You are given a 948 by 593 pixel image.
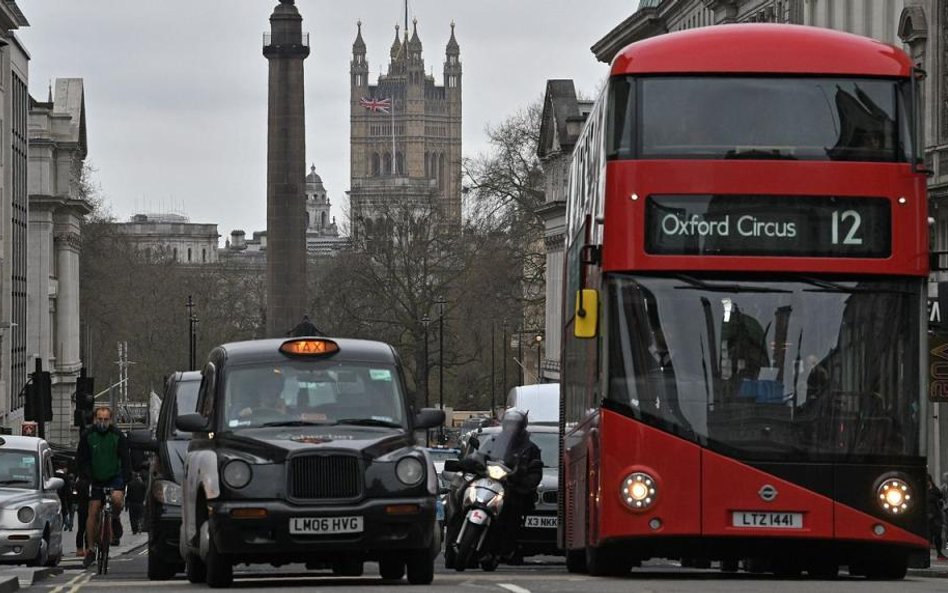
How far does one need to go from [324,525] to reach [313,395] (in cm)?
132

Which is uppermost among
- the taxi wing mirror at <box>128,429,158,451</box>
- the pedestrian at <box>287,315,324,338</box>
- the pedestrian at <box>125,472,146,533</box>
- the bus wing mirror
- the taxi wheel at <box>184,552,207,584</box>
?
the bus wing mirror

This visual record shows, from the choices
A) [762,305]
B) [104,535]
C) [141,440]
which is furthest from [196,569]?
[104,535]

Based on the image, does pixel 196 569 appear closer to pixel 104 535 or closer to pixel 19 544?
pixel 104 535

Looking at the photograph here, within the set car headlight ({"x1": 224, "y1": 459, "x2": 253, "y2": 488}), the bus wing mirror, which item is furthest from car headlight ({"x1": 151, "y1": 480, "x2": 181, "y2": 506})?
the bus wing mirror

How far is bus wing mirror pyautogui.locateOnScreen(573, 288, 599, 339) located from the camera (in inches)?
730

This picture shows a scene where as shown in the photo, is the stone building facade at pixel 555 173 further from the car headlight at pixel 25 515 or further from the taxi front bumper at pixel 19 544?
the taxi front bumper at pixel 19 544

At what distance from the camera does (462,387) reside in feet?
473

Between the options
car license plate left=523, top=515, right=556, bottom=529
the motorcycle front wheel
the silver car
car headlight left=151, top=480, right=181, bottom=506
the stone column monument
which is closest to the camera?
car headlight left=151, top=480, right=181, bottom=506

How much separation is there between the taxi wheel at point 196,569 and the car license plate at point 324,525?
6.86ft

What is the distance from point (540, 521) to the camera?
91.4 ft

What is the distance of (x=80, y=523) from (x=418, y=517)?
13.0 meters

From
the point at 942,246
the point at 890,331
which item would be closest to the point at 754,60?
the point at 890,331

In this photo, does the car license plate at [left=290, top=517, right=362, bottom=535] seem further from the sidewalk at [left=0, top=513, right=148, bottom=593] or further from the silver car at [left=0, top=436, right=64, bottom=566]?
the silver car at [left=0, top=436, right=64, bottom=566]

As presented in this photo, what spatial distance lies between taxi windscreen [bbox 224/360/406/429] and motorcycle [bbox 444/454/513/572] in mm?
5378
